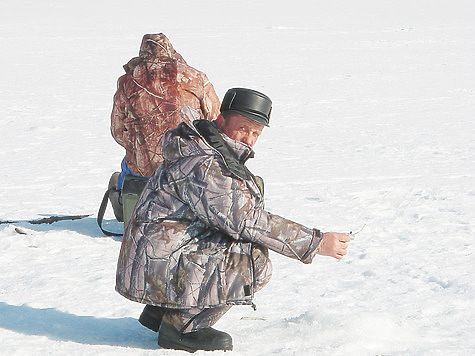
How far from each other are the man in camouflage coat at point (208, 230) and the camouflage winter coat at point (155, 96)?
199cm

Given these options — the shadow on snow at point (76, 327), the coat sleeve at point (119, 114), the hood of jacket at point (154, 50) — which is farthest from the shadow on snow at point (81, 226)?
the shadow on snow at point (76, 327)

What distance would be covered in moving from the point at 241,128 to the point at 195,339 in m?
0.80

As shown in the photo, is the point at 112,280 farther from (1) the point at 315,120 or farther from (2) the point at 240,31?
(2) the point at 240,31

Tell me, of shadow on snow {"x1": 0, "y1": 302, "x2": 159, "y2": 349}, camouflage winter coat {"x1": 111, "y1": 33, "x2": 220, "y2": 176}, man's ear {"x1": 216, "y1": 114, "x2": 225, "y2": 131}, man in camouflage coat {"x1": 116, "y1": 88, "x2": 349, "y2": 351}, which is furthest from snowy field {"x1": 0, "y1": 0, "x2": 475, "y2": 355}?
man's ear {"x1": 216, "y1": 114, "x2": 225, "y2": 131}

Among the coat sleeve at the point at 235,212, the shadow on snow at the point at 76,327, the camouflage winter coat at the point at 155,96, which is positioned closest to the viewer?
the coat sleeve at the point at 235,212

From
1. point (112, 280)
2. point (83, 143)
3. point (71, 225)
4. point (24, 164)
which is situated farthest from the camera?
point (83, 143)

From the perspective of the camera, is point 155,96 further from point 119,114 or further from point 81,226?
point 81,226

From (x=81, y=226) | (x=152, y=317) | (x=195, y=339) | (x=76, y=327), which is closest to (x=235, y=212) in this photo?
(x=195, y=339)

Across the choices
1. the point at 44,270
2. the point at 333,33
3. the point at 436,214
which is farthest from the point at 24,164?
the point at 333,33

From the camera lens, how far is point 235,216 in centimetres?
260

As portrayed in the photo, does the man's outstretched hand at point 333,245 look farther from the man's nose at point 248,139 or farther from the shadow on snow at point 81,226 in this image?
the shadow on snow at point 81,226

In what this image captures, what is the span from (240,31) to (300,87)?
11.8m

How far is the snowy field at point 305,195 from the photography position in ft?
10.3

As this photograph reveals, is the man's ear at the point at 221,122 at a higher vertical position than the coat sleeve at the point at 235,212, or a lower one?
higher
